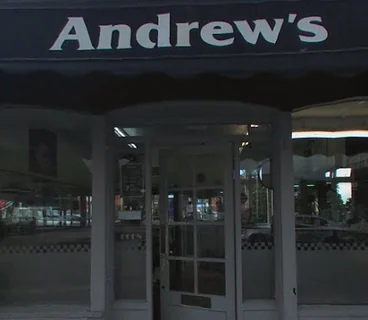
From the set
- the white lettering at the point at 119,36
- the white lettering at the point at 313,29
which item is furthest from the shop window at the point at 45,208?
the white lettering at the point at 313,29

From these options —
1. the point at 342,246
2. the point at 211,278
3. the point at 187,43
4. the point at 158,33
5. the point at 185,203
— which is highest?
the point at 158,33

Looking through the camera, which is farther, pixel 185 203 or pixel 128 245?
pixel 185 203

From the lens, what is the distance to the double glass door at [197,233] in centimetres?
556

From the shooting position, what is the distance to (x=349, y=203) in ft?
18.1

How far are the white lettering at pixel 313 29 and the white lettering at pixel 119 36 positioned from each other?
128cm

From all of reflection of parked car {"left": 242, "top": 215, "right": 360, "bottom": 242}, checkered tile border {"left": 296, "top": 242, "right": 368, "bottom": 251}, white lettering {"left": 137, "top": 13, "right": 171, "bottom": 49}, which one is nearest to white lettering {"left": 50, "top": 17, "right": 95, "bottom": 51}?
white lettering {"left": 137, "top": 13, "right": 171, "bottom": 49}

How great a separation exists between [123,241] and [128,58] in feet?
7.77

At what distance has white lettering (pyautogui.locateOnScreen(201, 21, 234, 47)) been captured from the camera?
12.9 ft

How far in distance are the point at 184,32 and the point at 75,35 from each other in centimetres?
83

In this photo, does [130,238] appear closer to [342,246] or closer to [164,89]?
[164,89]

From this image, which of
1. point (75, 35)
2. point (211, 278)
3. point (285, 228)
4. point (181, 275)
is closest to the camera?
point (75, 35)

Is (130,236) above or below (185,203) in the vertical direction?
→ below

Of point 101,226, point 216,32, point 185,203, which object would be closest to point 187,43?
point 216,32

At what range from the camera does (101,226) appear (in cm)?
530
